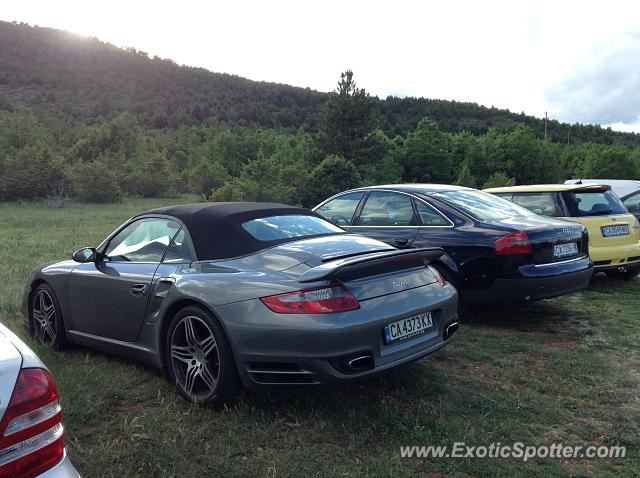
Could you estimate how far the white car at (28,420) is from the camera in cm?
162

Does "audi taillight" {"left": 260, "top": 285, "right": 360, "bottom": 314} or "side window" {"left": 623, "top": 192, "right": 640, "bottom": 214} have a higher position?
"side window" {"left": 623, "top": 192, "right": 640, "bottom": 214}

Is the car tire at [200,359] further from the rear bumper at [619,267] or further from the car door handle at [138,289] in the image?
the rear bumper at [619,267]

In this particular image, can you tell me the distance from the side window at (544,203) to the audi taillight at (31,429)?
681 cm

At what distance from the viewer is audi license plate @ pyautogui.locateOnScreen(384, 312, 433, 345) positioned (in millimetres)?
3242

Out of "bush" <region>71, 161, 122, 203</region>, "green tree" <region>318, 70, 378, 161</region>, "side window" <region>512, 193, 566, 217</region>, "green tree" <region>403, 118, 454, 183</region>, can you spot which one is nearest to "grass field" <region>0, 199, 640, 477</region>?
"side window" <region>512, 193, 566, 217</region>

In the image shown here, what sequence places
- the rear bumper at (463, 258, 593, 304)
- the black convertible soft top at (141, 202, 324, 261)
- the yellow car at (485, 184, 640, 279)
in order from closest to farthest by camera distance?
the black convertible soft top at (141, 202, 324, 261) < the rear bumper at (463, 258, 593, 304) < the yellow car at (485, 184, 640, 279)

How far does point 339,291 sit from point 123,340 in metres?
1.87

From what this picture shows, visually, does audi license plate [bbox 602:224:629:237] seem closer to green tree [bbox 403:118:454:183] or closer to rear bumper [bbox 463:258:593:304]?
rear bumper [bbox 463:258:593:304]

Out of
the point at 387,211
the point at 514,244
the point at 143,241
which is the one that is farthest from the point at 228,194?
the point at 143,241

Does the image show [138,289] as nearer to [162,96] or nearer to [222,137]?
[222,137]

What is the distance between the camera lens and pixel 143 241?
13.9 feet

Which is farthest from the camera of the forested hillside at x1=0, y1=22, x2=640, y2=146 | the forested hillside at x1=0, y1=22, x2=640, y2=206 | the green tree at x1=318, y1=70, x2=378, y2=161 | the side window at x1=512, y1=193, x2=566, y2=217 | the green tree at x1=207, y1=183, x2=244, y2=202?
the forested hillside at x1=0, y1=22, x2=640, y2=146

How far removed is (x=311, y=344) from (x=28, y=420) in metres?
1.59

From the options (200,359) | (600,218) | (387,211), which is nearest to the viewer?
(200,359)
